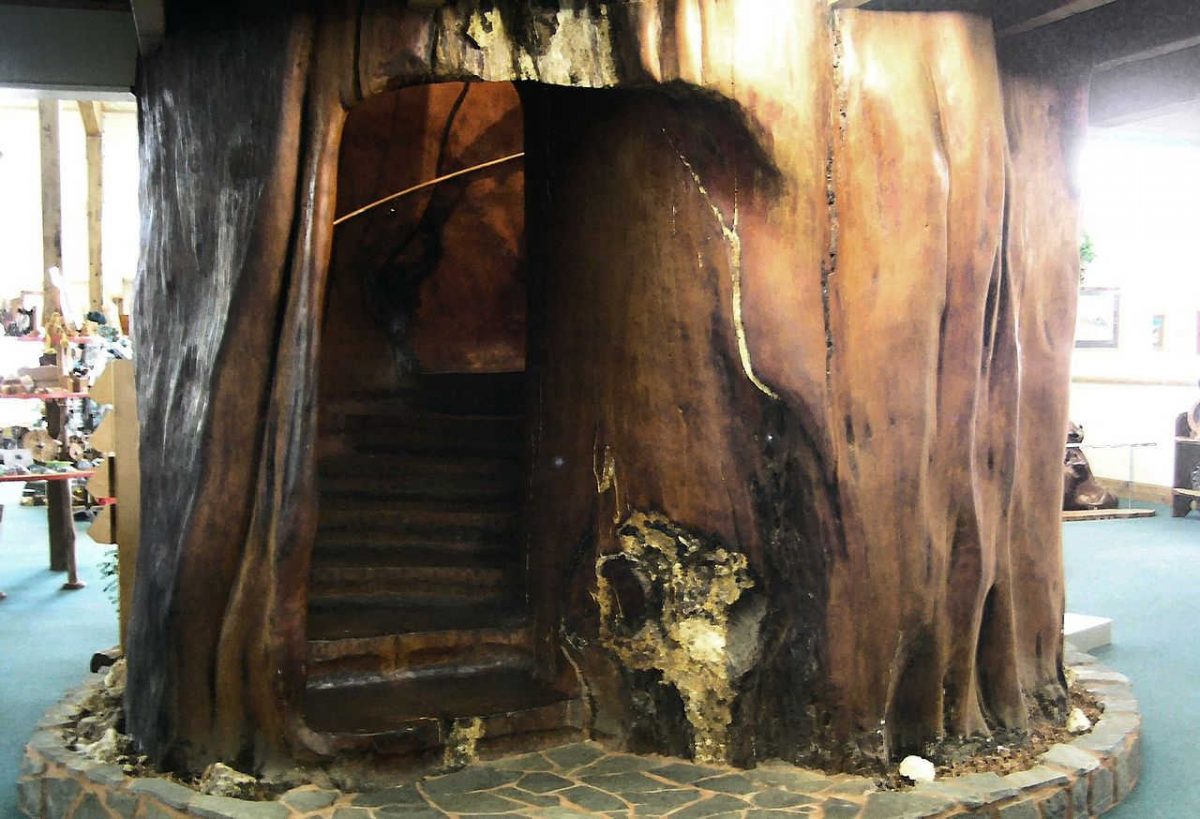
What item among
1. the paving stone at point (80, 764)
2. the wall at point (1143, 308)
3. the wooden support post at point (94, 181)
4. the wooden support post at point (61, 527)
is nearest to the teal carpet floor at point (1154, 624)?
the wall at point (1143, 308)

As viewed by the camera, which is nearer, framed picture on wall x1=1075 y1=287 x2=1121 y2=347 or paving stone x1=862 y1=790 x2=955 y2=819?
paving stone x1=862 y1=790 x2=955 y2=819

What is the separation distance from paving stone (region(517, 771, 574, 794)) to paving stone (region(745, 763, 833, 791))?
63 cm

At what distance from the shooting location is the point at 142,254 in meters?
4.31

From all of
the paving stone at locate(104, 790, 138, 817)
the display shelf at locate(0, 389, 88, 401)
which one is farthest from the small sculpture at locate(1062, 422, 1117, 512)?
the paving stone at locate(104, 790, 138, 817)

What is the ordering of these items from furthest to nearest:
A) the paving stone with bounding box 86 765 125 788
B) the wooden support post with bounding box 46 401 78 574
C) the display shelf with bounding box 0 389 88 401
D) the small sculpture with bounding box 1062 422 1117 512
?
1. the small sculpture with bounding box 1062 422 1117 512
2. the display shelf with bounding box 0 389 88 401
3. the wooden support post with bounding box 46 401 78 574
4. the paving stone with bounding box 86 765 125 788

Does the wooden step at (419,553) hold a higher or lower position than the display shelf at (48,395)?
lower

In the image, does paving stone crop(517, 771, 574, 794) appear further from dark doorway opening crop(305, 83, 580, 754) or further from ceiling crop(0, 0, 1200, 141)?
ceiling crop(0, 0, 1200, 141)

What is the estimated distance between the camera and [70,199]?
15.3 metres

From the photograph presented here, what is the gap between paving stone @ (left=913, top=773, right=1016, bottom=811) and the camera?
148 inches

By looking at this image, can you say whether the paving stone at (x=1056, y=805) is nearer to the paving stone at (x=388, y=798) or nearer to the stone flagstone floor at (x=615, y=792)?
the stone flagstone floor at (x=615, y=792)

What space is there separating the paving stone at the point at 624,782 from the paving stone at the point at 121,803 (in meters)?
1.45

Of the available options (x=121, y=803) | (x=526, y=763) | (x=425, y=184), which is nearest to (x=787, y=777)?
(x=526, y=763)

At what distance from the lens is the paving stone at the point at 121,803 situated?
3732 millimetres

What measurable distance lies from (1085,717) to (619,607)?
6.14 feet
